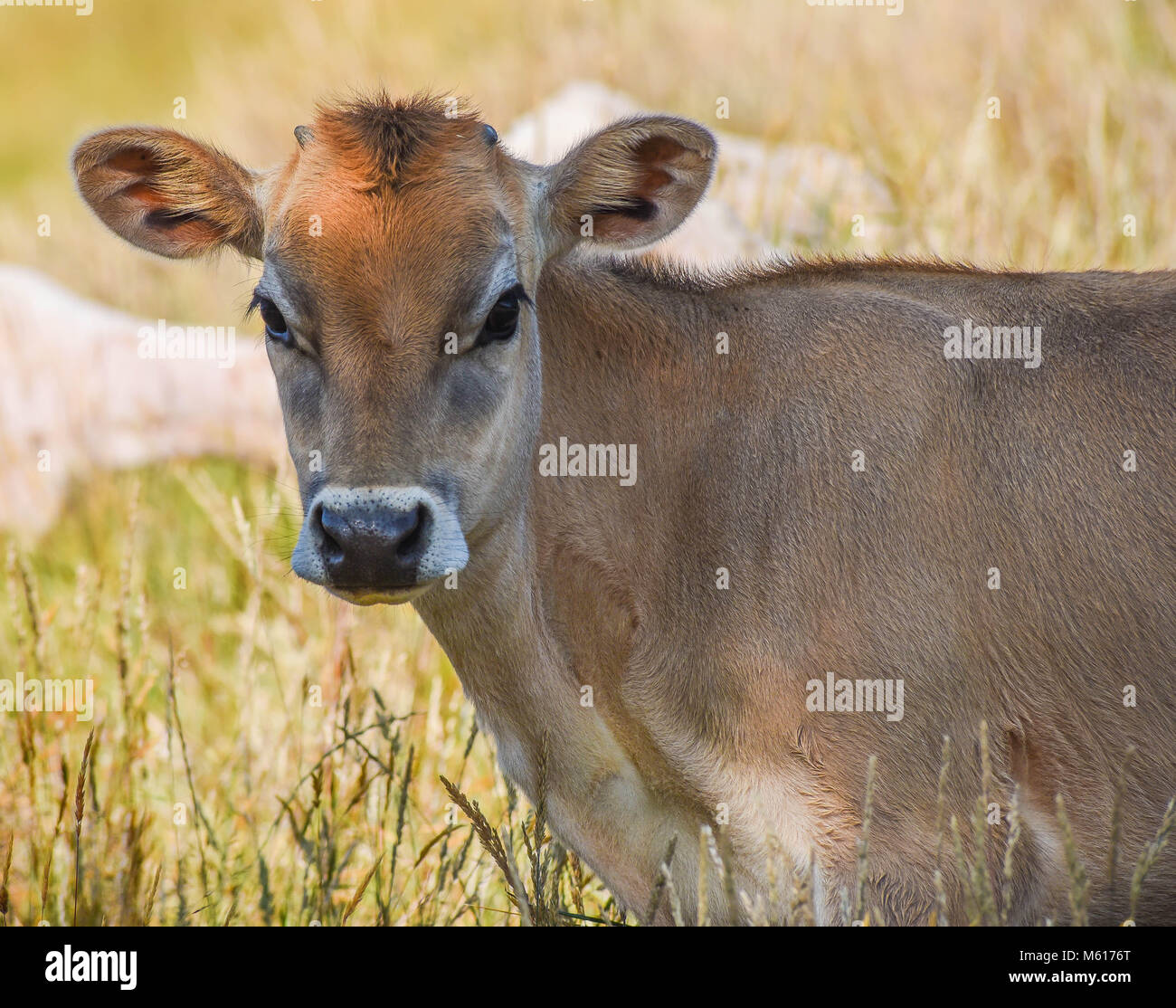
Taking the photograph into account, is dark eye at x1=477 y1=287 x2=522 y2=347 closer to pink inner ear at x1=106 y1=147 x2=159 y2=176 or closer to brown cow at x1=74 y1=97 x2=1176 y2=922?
brown cow at x1=74 y1=97 x2=1176 y2=922

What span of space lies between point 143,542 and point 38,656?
151 inches

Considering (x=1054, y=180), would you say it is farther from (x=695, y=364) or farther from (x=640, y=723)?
(x=640, y=723)

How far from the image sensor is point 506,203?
15.9 feet

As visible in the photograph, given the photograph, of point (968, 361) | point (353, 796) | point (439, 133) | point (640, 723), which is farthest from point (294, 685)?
point (968, 361)

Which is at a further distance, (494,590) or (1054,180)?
(1054,180)

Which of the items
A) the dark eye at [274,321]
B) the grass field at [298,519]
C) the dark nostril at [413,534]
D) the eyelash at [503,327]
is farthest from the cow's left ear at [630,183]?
the grass field at [298,519]

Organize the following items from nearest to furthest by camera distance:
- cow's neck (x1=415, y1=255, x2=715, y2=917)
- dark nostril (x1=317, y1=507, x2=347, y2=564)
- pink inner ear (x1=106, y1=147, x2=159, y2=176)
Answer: dark nostril (x1=317, y1=507, x2=347, y2=564), cow's neck (x1=415, y1=255, x2=715, y2=917), pink inner ear (x1=106, y1=147, x2=159, y2=176)

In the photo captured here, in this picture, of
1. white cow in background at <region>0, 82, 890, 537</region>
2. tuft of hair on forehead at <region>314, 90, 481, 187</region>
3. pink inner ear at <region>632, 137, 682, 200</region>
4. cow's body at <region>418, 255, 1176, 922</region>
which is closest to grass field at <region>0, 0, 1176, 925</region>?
white cow in background at <region>0, 82, 890, 537</region>

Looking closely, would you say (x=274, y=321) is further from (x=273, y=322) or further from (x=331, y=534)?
(x=331, y=534)

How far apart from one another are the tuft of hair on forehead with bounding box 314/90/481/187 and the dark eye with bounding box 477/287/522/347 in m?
0.54

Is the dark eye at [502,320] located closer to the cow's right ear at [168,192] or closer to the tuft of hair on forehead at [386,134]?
the tuft of hair on forehead at [386,134]

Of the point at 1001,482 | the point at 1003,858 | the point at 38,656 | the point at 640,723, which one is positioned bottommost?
the point at 1003,858

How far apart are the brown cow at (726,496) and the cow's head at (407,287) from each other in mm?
13

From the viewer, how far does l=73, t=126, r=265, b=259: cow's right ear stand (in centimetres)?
516
